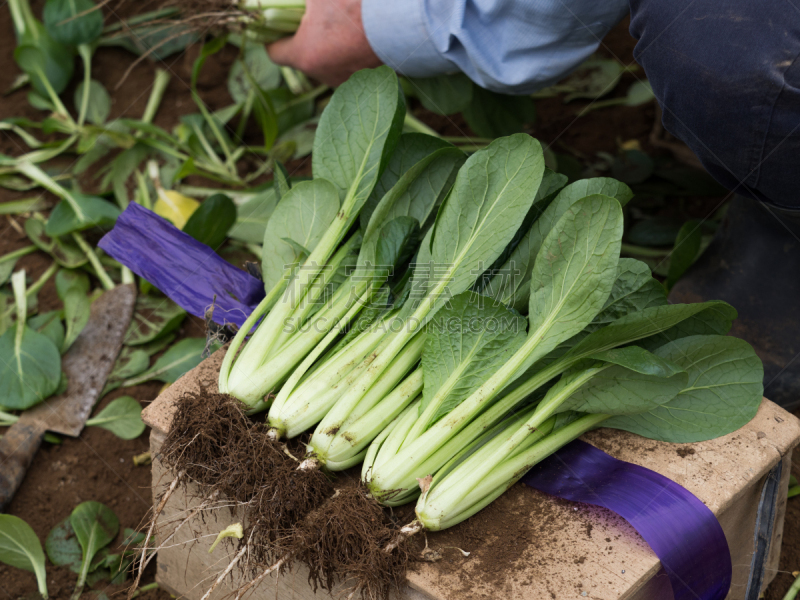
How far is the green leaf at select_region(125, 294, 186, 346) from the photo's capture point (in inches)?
69.5

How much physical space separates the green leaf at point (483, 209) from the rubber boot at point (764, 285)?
0.66m

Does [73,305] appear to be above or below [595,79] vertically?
below

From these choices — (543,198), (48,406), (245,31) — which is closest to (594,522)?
(543,198)

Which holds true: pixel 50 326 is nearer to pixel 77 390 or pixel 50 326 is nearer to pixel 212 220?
pixel 77 390

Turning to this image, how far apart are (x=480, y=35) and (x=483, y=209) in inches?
20.7

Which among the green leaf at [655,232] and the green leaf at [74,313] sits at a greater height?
the green leaf at [655,232]

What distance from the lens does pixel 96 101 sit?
2361 mm

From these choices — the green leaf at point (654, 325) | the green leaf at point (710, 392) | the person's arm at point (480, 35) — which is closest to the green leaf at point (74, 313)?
the person's arm at point (480, 35)

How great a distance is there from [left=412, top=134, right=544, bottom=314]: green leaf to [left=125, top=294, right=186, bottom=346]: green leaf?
0.92m

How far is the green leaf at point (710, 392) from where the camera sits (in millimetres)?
1099

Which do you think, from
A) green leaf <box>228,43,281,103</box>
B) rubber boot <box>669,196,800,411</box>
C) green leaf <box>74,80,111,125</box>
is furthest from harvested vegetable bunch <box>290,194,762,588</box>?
green leaf <box>74,80,111,125</box>

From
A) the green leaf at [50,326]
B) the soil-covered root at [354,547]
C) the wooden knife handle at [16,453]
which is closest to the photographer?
the soil-covered root at [354,547]

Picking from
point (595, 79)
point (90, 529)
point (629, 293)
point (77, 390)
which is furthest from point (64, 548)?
point (595, 79)

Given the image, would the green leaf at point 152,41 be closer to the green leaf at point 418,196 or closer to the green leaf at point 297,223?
the green leaf at point 297,223
